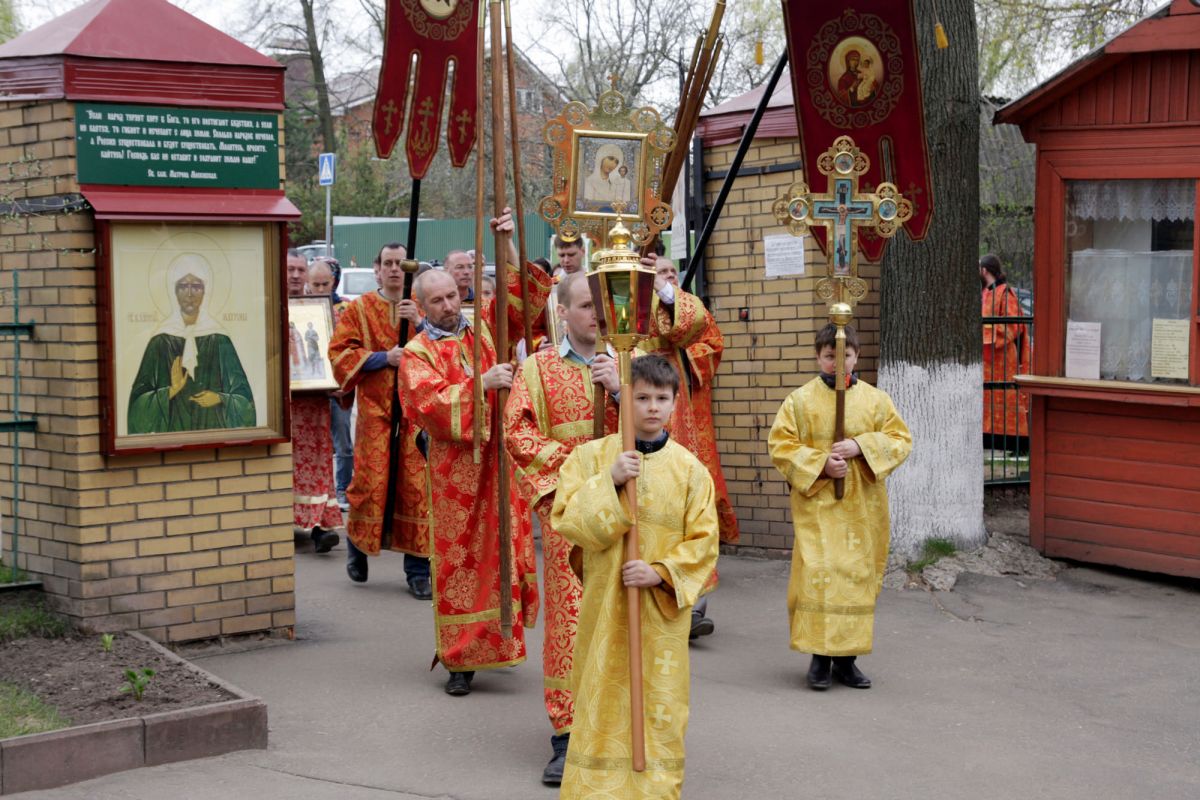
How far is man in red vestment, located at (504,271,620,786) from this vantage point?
523 centimetres

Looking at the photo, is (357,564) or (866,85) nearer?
(866,85)

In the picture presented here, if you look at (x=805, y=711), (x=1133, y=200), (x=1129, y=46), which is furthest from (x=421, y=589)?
(x=1129, y=46)

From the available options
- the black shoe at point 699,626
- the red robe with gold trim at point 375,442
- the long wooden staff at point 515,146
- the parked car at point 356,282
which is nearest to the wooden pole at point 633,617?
the long wooden staff at point 515,146

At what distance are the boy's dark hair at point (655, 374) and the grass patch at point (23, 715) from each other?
7.72ft

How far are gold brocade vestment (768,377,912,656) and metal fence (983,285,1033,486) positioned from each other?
5323mm

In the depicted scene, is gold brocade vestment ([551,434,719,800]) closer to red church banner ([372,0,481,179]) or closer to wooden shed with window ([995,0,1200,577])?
red church banner ([372,0,481,179])

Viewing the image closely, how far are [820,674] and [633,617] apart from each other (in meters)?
2.36

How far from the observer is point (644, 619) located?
4.62 m

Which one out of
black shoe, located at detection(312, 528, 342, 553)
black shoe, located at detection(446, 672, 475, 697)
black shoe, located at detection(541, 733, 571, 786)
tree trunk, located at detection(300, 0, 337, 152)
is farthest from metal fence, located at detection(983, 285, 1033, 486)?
tree trunk, located at detection(300, 0, 337, 152)

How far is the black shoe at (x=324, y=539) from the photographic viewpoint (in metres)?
10.0

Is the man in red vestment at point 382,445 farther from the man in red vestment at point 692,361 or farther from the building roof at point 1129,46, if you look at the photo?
the building roof at point 1129,46

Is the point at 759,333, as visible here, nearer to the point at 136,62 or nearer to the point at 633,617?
the point at 136,62

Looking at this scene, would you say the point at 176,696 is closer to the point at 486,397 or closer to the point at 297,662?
the point at 297,662

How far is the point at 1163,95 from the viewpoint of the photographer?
8.47 meters
